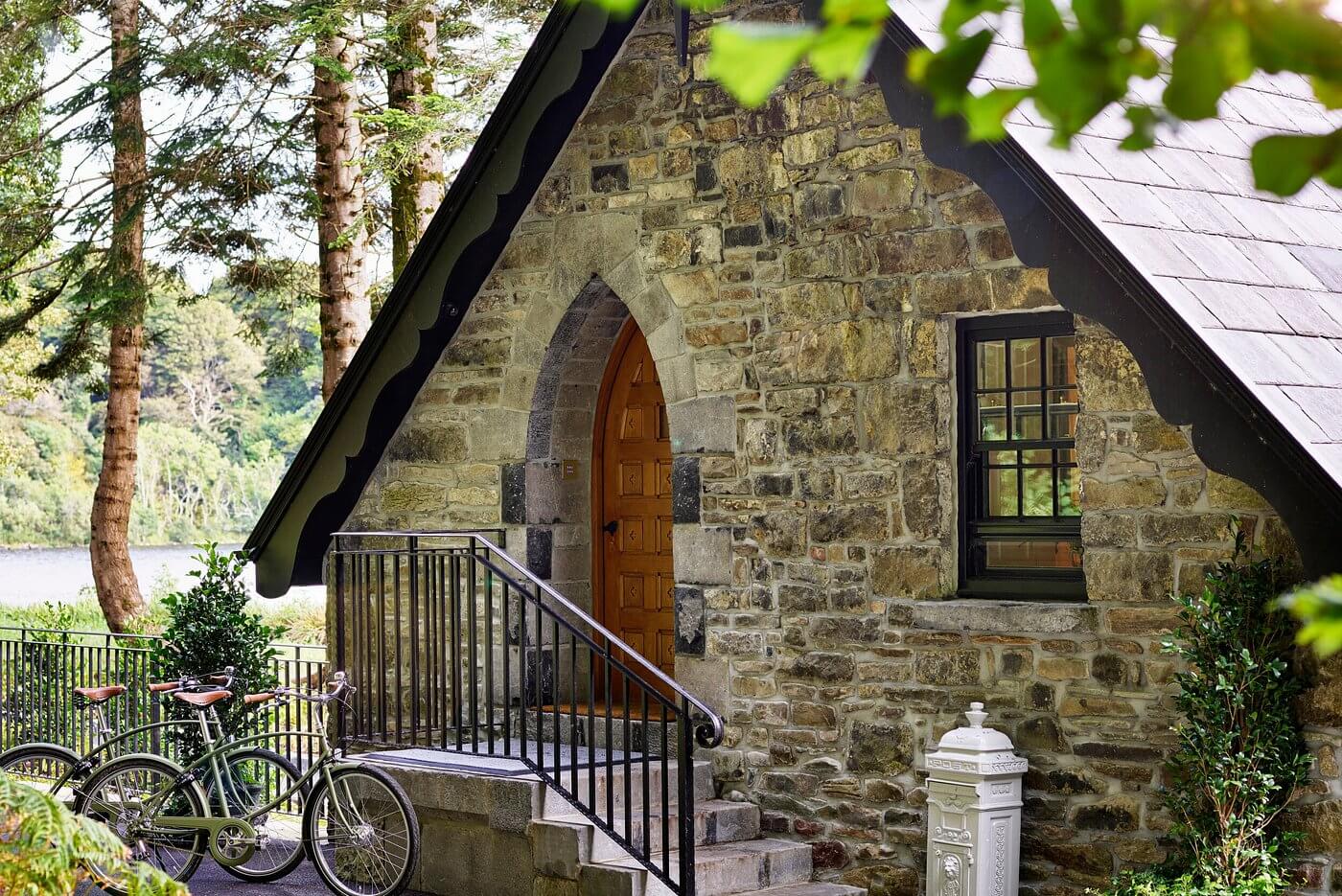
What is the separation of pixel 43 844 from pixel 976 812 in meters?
3.80

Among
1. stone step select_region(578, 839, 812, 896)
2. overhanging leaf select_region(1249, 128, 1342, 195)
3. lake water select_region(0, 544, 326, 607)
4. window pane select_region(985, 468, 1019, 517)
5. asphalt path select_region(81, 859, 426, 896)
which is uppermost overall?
overhanging leaf select_region(1249, 128, 1342, 195)

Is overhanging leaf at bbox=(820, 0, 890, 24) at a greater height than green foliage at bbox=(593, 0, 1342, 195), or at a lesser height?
greater

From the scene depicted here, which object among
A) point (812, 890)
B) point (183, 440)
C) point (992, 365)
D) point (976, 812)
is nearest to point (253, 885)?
point (812, 890)

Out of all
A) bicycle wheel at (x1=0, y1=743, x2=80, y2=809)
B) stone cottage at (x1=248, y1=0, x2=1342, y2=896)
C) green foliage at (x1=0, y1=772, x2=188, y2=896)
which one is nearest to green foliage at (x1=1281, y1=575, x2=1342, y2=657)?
green foliage at (x1=0, y1=772, x2=188, y2=896)

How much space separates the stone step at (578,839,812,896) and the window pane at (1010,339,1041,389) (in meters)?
2.38

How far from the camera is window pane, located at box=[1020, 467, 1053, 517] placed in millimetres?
7473

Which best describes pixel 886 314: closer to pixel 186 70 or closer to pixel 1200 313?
pixel 1200 313

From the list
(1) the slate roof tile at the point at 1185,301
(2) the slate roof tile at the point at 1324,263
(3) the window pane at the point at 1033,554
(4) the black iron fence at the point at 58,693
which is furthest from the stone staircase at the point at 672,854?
→ (4) the black iron fence at the point at 58,693

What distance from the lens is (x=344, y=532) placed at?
29.3 ft

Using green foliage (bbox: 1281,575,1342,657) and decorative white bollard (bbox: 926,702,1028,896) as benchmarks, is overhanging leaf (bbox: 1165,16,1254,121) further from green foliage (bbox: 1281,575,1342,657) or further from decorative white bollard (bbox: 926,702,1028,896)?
decorative white bollard (bbox: 926,702,1028,896)

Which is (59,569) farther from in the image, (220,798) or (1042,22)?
(1042,22)

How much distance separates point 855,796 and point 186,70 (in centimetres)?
1056

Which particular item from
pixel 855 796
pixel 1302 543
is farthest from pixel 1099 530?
pixel 855 796

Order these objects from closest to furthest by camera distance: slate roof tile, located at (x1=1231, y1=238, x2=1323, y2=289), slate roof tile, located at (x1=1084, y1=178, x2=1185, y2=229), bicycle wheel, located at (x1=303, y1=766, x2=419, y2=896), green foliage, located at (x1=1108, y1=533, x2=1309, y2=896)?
green foliage, located at (x1=1108, y1=533, x2=1309, y2=896) < slate roof tile, located at (x1=1084, y1=178, x2=1185, y2=229) < slate roof tile, located at (x1=1231, y1=238, x2=1323, y2=289) < bicycle wheel, located at (x1=303, y1=766, x2=419, y2=896)
